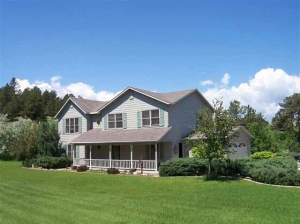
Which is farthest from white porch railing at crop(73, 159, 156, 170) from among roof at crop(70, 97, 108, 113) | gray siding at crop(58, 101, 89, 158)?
roof at crop(70, 97, 108, 113)

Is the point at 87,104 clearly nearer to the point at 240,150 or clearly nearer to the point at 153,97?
the point at 153,97

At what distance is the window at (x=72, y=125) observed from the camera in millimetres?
36188

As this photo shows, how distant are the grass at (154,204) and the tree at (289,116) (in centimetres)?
6018

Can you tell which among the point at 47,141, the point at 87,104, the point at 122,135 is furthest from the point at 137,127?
the point at 47,141

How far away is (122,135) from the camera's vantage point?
98.1 ft

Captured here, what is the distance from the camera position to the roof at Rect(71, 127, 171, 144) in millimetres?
27138

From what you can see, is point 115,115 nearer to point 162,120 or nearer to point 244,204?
point 162,120

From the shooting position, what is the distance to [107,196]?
14695 mm

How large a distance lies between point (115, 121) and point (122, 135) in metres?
2.81

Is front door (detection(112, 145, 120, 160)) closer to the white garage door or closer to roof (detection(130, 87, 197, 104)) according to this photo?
roof (detection(130, 87, 197, 104))

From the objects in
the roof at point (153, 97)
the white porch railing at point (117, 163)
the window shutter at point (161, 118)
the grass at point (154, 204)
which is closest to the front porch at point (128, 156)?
the white porch railing at point (117, 163)

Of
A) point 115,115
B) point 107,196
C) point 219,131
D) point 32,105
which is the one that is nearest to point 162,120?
point 115,115

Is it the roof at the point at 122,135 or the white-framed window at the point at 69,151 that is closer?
the roof at the point at 122,135

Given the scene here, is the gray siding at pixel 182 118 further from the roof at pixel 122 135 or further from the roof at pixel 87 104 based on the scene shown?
the roof at pixel 87 104
